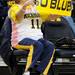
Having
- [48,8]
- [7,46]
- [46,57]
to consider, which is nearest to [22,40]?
[7,46]

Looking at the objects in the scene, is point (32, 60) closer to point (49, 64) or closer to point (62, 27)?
point (49, 64)

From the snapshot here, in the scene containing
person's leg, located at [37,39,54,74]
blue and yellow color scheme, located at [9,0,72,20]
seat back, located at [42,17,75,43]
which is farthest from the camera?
seat back, located at [42,17,75,43]

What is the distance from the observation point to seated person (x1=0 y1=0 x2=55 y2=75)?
15.0 feet

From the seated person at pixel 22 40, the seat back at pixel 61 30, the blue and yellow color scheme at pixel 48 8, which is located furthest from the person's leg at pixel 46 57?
the seat back at pixel 61 30

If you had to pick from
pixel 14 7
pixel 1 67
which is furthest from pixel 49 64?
pixel 1 67

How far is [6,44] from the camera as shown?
15.9 ft

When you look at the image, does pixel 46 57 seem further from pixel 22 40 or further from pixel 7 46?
pixel 7 46

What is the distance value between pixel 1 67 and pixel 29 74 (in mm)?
1147

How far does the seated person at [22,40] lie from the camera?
456 centimetres

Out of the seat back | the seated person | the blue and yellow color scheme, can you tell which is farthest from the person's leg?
the seat back

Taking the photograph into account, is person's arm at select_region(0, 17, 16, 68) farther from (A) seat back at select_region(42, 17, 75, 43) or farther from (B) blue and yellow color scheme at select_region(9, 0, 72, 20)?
(A) seat back at select_region(42, 17, 75, 43)

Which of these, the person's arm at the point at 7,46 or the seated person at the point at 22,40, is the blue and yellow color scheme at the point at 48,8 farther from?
the person's arm at the point at 7,46

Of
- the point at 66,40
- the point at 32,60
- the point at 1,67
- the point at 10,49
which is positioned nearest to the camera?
the point at 32,60

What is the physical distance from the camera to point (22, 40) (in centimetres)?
470
